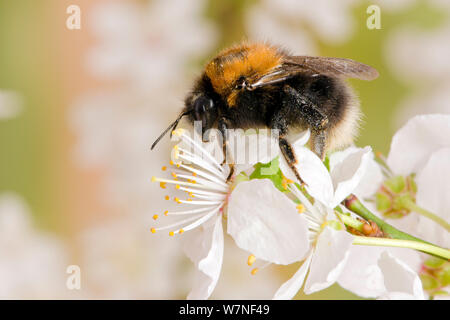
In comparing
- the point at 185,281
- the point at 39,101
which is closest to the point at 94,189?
the point at 39,101

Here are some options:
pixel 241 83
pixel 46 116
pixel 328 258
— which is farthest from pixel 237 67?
pixel 46 116

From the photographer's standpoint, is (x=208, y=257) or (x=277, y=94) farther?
(x=277, y=94)

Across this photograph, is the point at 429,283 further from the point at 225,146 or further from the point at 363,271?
the point at 225,146

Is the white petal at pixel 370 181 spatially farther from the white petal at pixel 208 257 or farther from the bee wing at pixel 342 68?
the white petal at pixel 208 257

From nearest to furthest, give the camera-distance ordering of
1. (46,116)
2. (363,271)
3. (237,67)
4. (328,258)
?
(328,258), (363,271), (237,67), (46,116)

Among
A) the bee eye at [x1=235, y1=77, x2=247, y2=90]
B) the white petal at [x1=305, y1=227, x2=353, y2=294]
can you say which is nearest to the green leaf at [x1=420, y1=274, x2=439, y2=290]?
the white petal at [x1=305, y1=227, x2=353, y2=294]
